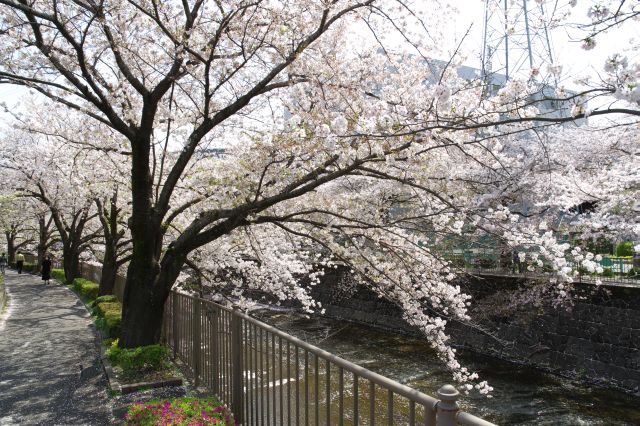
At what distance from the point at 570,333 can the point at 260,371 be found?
12.3 m

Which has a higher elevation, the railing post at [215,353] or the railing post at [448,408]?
the railing post at [448,408]

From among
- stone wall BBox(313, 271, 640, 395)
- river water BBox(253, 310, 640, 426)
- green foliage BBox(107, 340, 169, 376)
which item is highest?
green foliage BBox(107, 340, 169, 376)

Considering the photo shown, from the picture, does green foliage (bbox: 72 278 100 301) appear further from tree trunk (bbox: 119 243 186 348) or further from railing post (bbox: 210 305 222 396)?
railing post (bbox: 210 305 222 396)

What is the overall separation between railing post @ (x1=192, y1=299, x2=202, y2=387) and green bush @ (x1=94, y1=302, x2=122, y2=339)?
12.2ft

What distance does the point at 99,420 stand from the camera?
5.88 m

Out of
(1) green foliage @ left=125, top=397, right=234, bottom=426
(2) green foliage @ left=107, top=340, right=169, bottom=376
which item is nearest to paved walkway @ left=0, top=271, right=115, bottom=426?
(2) green foliage @ left=107, top=340, right=169, bottom=376

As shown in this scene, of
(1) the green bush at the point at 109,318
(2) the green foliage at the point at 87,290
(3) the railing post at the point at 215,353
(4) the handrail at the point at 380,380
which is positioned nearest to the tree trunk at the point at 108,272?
(1) the green bush at the point at 109,318

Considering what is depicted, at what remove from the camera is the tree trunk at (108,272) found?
15.3m

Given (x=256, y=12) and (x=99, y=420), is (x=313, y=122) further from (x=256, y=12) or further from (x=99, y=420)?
(x=99, y=420)

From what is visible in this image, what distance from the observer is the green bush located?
32.7 ft

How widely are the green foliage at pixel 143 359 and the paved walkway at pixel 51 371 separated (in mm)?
441

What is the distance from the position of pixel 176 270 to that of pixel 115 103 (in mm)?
2921

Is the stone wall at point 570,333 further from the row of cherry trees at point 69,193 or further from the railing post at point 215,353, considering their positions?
the row of cherry trees at point 69,193

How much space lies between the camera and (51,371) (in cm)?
841
